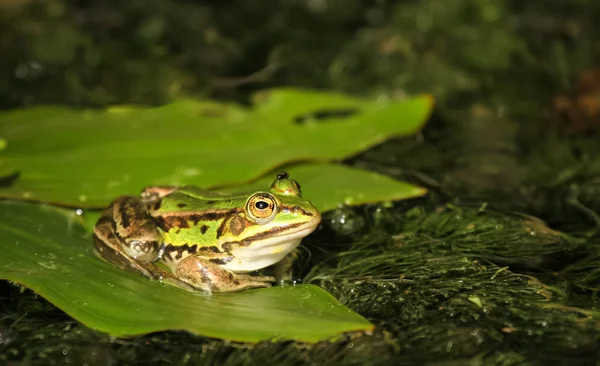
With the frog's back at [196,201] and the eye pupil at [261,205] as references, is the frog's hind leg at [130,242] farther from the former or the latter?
the eye pupil at [261,205]

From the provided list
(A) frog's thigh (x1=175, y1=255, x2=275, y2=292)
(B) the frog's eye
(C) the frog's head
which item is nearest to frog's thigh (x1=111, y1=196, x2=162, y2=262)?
(A) frog's thigh (x1=175, y1=255, x2=275, y2=292)

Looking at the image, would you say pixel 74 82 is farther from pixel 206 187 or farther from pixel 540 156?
pixel 540 156

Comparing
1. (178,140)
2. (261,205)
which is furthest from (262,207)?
(178,140)

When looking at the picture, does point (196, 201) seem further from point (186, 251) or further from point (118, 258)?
point (118, 258)

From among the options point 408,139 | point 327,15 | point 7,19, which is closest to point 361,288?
point 408,139

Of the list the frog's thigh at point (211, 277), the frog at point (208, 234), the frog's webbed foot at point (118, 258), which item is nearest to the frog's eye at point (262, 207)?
the frog at point (208, 234)
